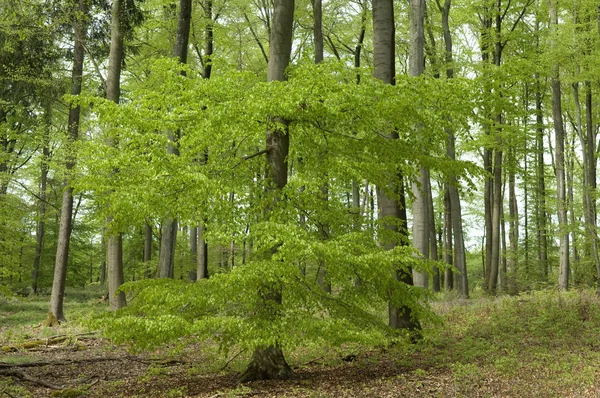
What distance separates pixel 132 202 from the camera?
7.35 meters

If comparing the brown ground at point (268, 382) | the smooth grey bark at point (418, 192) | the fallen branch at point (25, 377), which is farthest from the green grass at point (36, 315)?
the smooth grey bark at point (418, 192)

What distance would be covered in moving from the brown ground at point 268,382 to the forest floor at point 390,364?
0.02 meters

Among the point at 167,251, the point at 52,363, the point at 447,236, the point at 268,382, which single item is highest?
the point at 447,236

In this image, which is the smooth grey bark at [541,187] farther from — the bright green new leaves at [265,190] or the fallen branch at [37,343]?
the fallen branch at [37,343]

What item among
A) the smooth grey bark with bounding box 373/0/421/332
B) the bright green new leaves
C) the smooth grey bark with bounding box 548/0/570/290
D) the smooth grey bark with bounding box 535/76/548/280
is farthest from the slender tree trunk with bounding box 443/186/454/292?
the bright green new leaves

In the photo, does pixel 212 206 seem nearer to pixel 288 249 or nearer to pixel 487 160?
pixel 288 249

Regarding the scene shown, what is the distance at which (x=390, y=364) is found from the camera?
9516mm

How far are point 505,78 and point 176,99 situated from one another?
5171 millimetres

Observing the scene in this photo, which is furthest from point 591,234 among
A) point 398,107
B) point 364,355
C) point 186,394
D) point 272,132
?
point 186,394

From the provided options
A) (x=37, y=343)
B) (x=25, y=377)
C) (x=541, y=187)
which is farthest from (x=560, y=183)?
(x=37, y=343)

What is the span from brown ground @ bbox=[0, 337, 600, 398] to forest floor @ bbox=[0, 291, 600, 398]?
0.7 inches

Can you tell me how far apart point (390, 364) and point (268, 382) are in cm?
257

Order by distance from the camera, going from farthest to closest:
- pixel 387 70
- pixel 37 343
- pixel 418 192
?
1. pixel 37 343
2. pixel 418 192
3. pixel 387 70

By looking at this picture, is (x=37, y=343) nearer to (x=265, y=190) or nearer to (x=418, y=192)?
(x=265, y=190)
